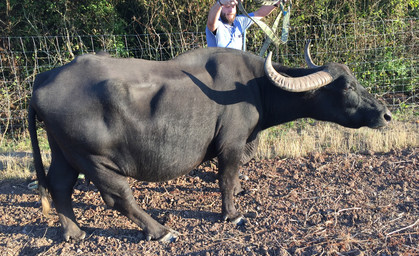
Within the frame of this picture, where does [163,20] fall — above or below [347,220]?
above

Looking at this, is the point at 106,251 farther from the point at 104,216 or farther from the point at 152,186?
the point at 152,186

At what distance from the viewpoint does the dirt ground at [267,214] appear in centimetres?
384

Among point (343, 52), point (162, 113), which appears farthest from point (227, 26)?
point (343, 52)

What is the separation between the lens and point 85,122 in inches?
144

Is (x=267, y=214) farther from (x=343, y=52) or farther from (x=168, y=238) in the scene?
(x=343, y=52)

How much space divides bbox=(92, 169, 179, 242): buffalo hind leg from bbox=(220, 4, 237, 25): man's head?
9.26 ft

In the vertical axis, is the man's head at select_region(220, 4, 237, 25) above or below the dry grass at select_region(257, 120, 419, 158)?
above

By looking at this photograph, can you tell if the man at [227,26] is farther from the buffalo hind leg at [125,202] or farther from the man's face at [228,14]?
the buffalo hind leg at [125,202]

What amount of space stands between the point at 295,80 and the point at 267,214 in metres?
1.57

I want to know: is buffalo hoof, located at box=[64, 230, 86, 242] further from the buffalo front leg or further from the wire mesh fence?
the wire mesh fence

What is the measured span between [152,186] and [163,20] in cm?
493

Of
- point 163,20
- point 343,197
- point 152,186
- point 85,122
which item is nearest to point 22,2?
point 163,20

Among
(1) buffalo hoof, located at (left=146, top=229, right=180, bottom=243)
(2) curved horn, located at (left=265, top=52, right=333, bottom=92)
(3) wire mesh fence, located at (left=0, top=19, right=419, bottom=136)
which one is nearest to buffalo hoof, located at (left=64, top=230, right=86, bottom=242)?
(1) buffalo hoof, located at (left=146, top=229, right=180, bottom=243)

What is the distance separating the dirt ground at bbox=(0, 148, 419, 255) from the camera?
3840 mm
